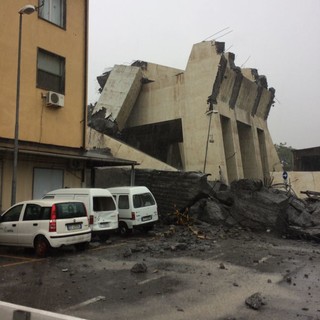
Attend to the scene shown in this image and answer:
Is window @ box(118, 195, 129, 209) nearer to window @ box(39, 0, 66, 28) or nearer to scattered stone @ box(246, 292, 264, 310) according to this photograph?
window @ box(39, 0, 66, 28)

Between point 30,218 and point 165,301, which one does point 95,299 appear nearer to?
point 165,301

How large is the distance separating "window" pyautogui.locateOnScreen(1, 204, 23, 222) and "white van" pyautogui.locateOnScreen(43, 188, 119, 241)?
2.21 m

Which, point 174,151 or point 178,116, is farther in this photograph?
point 174,151

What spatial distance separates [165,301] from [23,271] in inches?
164

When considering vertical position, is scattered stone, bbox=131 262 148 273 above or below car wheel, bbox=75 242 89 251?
below

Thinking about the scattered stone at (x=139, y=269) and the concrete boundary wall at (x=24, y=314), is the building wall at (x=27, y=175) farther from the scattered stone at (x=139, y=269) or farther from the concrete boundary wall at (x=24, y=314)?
the concrete boundary wall at (x=24, y=314)

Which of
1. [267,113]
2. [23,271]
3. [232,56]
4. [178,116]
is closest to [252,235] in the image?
[23,271]

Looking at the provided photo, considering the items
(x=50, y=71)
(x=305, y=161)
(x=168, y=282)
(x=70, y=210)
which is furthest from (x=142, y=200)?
(x=305, y=161)

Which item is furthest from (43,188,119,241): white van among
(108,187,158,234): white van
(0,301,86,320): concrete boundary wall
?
(0,301,86,320): concrete boundary wall

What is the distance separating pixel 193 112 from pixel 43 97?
63.5 ft

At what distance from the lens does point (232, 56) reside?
37.3 metres

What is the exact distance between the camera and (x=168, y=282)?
28.1ft

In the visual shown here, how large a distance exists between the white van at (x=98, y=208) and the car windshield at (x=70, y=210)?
136cm

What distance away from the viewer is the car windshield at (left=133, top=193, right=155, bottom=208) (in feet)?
56.1
